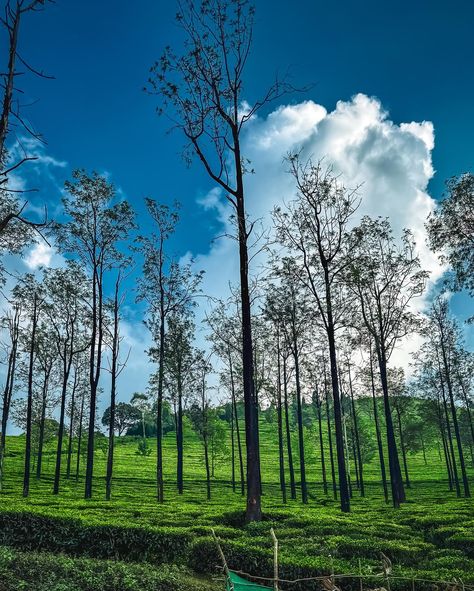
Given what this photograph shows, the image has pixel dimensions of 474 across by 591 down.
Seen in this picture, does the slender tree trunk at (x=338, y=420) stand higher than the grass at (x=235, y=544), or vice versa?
the slender tree trunk at (x=338, y=420)

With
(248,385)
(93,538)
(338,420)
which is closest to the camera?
(93,538)

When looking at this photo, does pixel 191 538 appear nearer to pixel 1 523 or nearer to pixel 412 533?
pixel 1 523

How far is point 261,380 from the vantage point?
41.2 meters

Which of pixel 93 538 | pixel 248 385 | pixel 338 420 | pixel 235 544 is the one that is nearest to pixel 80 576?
pixel 235 544

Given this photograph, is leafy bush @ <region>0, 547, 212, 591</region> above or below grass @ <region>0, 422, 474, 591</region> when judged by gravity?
above

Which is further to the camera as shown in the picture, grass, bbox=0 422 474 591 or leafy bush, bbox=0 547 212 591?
grass, bbox=0 422 474 591

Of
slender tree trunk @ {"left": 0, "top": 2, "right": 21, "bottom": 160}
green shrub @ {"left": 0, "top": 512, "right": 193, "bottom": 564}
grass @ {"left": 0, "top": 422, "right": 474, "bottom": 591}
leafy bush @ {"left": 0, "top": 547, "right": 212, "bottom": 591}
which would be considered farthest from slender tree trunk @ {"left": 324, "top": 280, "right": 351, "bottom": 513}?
slender tree trunk @ {"left": 0, "top": 2, "right": 21, "bottom": 160}

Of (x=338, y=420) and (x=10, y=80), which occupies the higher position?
(x=10, y=80)

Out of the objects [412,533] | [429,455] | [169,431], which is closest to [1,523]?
[412,533]

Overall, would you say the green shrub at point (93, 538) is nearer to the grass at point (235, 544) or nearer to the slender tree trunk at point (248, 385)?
the grass at point (235, 544)

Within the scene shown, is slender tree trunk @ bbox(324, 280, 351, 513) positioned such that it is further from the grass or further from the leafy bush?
the leafy bush

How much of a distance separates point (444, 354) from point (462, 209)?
78.5ft

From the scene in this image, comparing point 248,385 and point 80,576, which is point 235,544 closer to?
point 80,576

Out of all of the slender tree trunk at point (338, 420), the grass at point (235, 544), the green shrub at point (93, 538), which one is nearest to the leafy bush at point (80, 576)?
the grass at point (235, 544)
